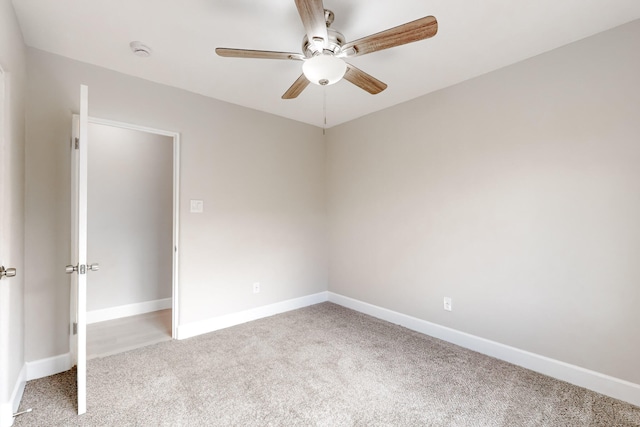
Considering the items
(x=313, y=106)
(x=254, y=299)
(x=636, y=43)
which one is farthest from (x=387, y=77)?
(x=254, y=299)

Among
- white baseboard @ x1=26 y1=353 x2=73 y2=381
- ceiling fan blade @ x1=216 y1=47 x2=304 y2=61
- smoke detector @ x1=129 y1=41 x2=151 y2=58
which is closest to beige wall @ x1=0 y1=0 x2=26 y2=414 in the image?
white baseboard @ x1=26 y1=353 x2=73 y2=381

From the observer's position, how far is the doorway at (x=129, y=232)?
3.47 m

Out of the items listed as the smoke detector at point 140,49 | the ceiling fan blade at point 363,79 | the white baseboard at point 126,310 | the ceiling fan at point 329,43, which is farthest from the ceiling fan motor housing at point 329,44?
the white baseboard at point 126,310

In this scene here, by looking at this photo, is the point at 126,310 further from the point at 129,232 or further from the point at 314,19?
the point at 314,19

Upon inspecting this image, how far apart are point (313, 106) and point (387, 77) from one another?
988mm

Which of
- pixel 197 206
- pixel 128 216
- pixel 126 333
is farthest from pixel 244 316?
pixel 128 216

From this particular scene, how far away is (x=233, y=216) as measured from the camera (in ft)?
11.0

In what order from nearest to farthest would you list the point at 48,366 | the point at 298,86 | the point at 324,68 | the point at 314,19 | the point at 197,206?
the point at 314,19, the point at 324,68, the point at 298,86, the point at 48,366, the point at 197,206

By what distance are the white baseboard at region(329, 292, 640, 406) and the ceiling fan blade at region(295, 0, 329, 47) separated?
2696 millimetres

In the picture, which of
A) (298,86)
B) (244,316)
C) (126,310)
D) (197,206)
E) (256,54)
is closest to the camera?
(256,54)

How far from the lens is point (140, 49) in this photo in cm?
223

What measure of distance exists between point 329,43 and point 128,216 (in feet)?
10.9

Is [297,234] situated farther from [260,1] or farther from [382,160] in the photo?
[260,1]

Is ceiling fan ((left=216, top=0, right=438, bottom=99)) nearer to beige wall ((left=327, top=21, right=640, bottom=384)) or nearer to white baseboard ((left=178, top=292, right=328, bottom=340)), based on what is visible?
beige wall ((left=327, top=21, right=640, bottom=384))
